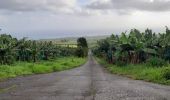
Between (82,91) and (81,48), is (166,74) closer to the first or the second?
(82,91)

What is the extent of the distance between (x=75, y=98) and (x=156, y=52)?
103ft

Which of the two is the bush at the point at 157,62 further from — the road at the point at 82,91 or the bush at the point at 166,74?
the road at the point at 82,91

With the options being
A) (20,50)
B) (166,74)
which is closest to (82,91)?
(166,74)

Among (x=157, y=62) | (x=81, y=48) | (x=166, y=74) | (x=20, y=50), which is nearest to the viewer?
(x=166, y=74)

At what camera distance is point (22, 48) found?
5762cm

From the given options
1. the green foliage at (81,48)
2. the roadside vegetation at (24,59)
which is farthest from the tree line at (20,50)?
the green foliage at (81,48)

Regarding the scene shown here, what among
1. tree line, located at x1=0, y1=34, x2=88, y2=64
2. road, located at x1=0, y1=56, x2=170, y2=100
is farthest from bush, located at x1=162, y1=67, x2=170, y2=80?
tree line, located at x1=0, y1=34, x2=88, y2=64

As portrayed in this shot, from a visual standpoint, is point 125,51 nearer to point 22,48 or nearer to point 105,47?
point 22,48

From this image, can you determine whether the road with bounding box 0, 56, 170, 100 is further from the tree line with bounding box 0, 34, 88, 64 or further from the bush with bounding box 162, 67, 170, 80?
the tree line with bounding box 0, 34, 88, 64

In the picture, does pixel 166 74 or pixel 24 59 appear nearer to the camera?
pixel 166 74

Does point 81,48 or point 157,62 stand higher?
point 157,62

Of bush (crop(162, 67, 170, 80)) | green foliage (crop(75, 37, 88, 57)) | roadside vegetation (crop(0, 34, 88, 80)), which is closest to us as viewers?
bush (crop(162, 67, 170, 80))

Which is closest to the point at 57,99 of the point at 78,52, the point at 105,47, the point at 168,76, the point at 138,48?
the point at 168,76

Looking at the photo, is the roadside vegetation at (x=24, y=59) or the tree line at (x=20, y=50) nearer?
the roadside vegetation at (x=24, y=59)
